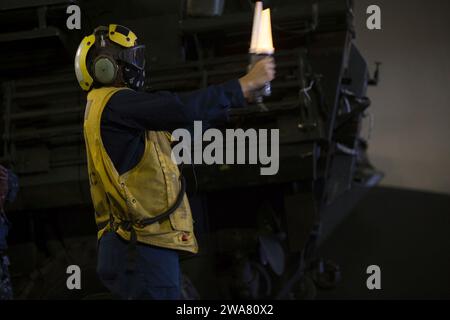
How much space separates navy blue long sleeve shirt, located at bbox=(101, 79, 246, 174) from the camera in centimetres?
346

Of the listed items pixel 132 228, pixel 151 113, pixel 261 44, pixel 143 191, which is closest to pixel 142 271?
pixel 132 228

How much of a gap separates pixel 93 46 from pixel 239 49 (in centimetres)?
230

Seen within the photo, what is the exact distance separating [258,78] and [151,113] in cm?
45

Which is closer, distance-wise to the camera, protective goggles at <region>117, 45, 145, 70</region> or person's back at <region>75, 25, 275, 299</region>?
person's back at <region>75, 25, 275, 299</region>

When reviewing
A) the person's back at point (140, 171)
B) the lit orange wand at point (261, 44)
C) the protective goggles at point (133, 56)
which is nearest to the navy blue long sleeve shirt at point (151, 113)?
the person's back at point (140, 171)

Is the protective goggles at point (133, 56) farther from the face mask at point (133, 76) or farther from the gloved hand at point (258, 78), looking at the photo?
the gloved hand at point (258, 78)

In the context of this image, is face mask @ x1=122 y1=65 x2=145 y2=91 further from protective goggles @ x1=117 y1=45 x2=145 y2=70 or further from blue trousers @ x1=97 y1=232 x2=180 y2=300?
blue trousers @ x1=97 y1=232 x2=180 y2=300

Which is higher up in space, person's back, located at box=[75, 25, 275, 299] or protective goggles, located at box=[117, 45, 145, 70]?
protective goggles, located at box=[117, 45, 145, 70]

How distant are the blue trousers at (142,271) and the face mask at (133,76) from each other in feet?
2.20

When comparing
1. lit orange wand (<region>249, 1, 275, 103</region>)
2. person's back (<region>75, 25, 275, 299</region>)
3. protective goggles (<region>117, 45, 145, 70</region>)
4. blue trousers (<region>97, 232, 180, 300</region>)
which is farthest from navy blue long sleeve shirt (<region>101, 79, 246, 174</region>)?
blue trousers (<region>97, 232, 180, 300</region>)

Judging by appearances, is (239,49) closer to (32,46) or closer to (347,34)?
(347,34)

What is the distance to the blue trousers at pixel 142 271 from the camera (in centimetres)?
346

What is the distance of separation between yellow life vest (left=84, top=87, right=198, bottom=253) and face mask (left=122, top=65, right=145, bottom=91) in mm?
147
